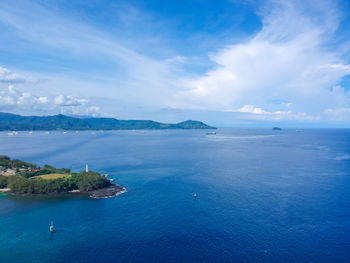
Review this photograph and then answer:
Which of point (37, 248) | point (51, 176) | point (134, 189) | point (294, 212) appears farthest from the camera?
point (51, 176)

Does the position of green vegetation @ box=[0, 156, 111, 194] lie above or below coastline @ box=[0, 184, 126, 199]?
above

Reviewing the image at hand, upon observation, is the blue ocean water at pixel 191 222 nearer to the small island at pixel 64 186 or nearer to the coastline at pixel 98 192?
the coastline at pixel 98 192

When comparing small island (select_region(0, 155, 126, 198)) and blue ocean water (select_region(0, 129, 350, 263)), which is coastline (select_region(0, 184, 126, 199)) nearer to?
small island (select_region(0, 155, 126, 198))

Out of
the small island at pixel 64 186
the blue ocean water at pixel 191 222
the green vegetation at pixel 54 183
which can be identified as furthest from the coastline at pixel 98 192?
the blue ocean water at pixel 191 222

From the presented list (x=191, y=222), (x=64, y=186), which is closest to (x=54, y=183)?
(x=64, y=186)

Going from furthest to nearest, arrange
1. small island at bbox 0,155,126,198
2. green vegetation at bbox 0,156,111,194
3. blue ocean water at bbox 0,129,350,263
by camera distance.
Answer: green vegetation at bbox 0,156,111,194
small island at bbox 0,155,126,198
blue ocean water at bbox 0,129,350,263

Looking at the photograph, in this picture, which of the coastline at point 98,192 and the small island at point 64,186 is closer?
the coastline at point 98,192

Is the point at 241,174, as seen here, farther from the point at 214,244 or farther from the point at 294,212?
the point at 214,244

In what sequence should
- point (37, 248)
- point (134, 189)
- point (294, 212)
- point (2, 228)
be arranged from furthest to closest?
1. point (134, 189)
2. point (294, 212)
3. point (2, 228)
4. point (37, 248)

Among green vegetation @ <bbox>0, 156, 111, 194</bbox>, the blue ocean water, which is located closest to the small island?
green vegetation @ <bbox>0, 156, 111, 194</bbox>

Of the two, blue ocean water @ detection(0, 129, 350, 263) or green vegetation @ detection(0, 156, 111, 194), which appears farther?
green vegetation @ detection(0, 156, 111, 194)

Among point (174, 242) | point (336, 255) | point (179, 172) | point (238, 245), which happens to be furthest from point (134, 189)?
point (336, 255)
